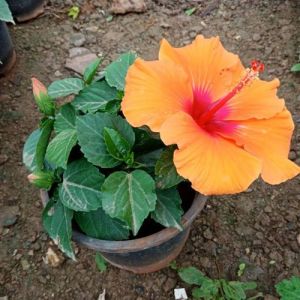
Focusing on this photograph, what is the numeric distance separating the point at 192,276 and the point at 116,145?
0.75m

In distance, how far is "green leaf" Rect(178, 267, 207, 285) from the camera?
5.71ft

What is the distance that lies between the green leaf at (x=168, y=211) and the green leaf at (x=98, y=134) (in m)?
0.17

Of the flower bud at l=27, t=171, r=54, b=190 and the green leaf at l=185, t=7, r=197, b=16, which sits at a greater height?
the flower bud at l=27, t=171, r=54, b=190

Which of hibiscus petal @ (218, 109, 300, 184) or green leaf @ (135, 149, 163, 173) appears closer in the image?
hibiscus petal @ (218, 109, 300, 184)

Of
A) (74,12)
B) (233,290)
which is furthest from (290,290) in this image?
(74,12)

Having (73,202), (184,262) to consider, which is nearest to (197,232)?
(184,262)

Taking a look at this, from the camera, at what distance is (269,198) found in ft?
6.49

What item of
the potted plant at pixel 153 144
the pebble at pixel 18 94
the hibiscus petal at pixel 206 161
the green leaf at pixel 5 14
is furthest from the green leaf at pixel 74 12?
the hibiscus petal at pixel 206 161

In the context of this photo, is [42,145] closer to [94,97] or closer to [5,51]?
[94,97]

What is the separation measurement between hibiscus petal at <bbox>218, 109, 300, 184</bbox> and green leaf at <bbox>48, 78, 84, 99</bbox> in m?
0.49

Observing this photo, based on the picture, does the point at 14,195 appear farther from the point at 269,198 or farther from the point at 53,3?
the point at 53,3

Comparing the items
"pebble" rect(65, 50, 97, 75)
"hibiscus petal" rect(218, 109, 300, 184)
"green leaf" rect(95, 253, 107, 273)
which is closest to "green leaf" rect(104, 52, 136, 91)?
"hibiscus petal" rect(218, 109, 300, 184)

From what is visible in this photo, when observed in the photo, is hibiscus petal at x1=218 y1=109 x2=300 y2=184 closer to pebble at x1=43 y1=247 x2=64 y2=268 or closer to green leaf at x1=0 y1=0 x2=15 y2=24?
pebble at x1=43 y1=247 x2=64 y2=268

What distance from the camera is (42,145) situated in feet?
4.36
